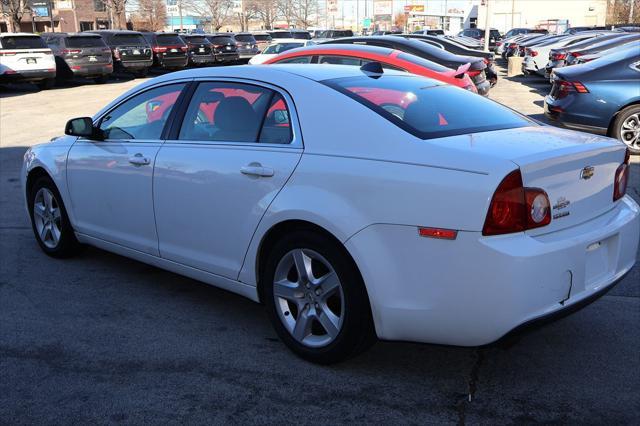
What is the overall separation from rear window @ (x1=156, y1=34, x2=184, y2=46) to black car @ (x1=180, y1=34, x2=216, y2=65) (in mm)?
1094

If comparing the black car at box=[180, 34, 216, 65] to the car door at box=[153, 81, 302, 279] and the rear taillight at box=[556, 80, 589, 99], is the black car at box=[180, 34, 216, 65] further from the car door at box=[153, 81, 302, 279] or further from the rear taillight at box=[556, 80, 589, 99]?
the car door at box=[153, 81, 302, 279]

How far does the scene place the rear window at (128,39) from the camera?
81.5ft

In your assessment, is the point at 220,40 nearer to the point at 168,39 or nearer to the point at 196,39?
the point at 196,39

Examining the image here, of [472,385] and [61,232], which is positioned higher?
[61,232]

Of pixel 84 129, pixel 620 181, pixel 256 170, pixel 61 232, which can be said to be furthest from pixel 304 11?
pixel 620 181

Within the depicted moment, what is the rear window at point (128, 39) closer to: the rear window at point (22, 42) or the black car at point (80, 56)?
the black car at point (80, 56)

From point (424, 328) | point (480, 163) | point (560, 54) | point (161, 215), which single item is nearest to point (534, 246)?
point (480, 163)

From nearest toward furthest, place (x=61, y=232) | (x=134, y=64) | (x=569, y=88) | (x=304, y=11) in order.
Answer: (x=61, y=232) → (x=569, y=88) → (x=134, y=64) → (x=304, y=11)

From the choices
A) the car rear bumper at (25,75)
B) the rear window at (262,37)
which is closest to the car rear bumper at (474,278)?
the car rear bumper at (25,75)

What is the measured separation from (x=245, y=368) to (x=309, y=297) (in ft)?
1.76

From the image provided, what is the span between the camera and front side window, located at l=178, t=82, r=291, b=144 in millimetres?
3812

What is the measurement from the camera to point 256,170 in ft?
12.1

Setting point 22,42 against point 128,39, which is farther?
point 128,39

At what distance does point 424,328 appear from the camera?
10.3 feet
